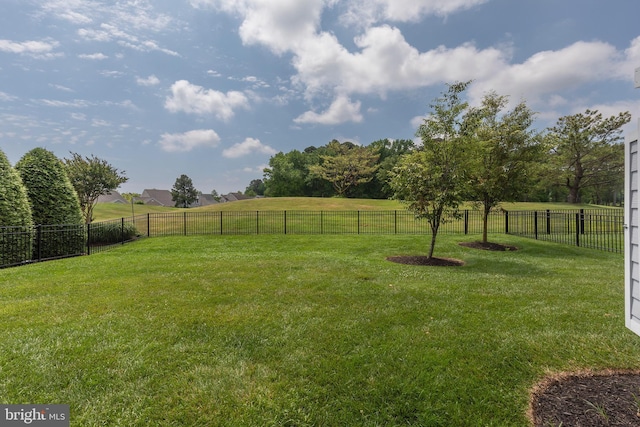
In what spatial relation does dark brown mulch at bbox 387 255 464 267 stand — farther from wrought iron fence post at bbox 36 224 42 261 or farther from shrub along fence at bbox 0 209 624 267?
wrought iron fence post at bbox 36 224 42 261

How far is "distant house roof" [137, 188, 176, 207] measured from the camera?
68438mm

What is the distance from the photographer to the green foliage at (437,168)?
7586mm

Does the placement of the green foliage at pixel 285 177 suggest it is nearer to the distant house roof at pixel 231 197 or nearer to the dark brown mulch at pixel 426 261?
the distant house roof at pixel 231 197

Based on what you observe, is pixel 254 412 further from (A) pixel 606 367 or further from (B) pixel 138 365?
(A) pixel 606 367

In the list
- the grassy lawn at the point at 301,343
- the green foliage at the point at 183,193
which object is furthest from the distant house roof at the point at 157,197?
the grassy lawn at the point at 301,343

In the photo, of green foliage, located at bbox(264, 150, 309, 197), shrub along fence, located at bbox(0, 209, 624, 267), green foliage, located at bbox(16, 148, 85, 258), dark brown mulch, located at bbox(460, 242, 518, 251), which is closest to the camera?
shrub along fence, located at bbox(0, 209, 624, 267)

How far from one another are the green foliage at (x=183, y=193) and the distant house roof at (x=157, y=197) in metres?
4.15

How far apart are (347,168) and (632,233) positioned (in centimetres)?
4364

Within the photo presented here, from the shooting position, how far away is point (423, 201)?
7.77 metres

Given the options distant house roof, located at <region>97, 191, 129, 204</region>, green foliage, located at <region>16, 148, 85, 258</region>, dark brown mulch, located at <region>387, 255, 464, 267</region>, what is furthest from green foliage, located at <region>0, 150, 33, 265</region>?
distant house roof, located at <region>97, 191, 129, 204</region>

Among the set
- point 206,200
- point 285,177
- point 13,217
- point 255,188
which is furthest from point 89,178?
point 255,188

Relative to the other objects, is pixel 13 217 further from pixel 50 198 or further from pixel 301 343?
pixel 301 343

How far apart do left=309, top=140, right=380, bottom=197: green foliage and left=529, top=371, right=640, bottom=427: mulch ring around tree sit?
139 feet

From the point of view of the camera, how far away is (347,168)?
4538 centimetres
